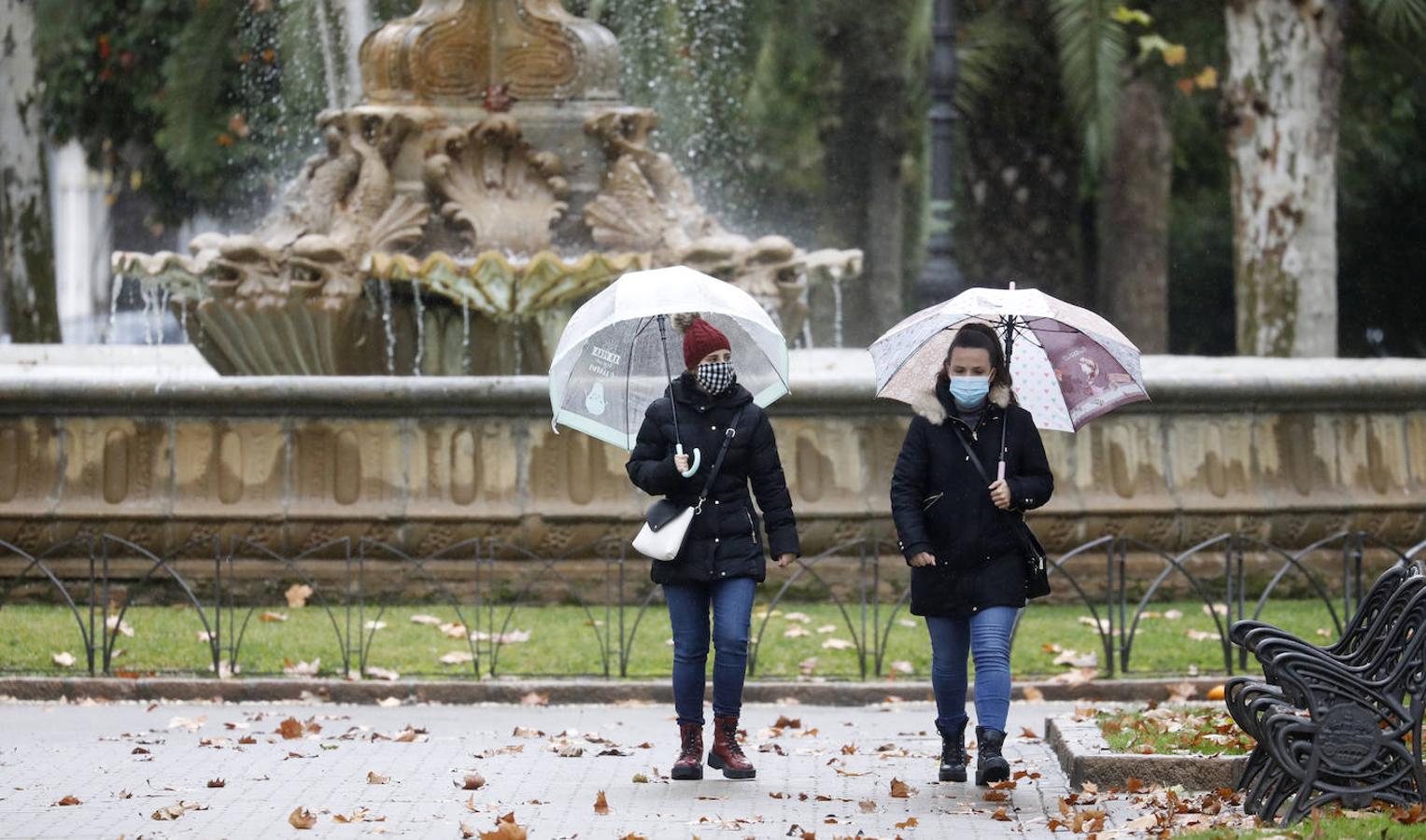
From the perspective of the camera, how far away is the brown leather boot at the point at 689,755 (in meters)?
8.59

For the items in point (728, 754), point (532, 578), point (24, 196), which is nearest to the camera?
point (728, 754)

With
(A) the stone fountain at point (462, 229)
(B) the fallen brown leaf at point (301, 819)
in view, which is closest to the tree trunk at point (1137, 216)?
→ (A) the stone fountain at point (462, 229)

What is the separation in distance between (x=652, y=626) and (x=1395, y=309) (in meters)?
28.2

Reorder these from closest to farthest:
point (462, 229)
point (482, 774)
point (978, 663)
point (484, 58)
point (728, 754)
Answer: point (978, 663), point (728, 754), point (482, 774), point (462, 229), point (484, 58)

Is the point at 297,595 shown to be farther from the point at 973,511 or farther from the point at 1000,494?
the point at 1000,494

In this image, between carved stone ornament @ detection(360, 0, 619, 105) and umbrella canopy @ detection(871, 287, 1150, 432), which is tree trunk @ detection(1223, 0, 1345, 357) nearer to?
carved stone ornament @ detection(360, 0, 619, 105)

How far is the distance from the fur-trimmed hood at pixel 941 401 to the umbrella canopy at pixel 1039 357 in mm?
81

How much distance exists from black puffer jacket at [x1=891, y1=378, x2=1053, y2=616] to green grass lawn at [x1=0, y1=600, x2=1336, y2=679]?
2.99 meters

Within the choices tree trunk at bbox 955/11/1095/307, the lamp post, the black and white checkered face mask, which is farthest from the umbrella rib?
tree trunk at bbox 955/11/1095/307

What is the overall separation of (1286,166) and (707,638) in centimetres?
1419

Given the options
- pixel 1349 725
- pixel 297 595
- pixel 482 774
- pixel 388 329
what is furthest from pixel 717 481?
pixel 388 329

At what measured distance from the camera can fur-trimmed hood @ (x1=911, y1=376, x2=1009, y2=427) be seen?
27.8ft

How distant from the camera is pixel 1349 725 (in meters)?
7.33

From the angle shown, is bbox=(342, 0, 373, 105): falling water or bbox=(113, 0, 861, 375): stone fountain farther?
bbox=(342, 0, 373, 105): falling water
